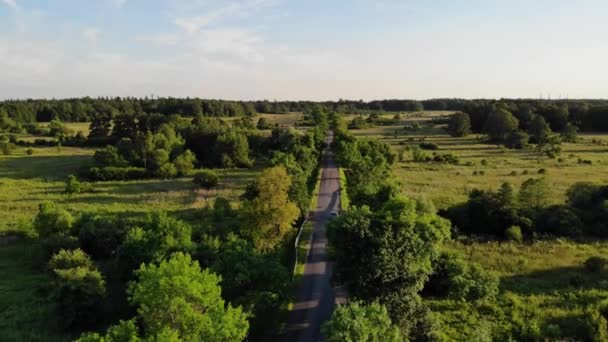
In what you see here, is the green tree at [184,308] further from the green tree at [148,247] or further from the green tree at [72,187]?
the green tree at [72,187]

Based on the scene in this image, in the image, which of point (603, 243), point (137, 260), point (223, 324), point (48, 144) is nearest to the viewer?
point (223, 324)

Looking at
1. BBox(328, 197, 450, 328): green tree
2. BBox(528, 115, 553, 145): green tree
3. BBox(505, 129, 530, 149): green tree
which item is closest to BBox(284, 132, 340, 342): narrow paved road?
BBox(328, 197, 450, 328): green tree

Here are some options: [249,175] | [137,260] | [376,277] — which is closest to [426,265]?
[376,277]

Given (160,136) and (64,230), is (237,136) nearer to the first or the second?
(160,136)

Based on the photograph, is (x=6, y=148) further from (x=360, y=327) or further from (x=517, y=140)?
(x=517, y=140)

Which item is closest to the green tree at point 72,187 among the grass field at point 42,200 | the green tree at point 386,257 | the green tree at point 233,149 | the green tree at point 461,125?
the grass field at point 42,200
